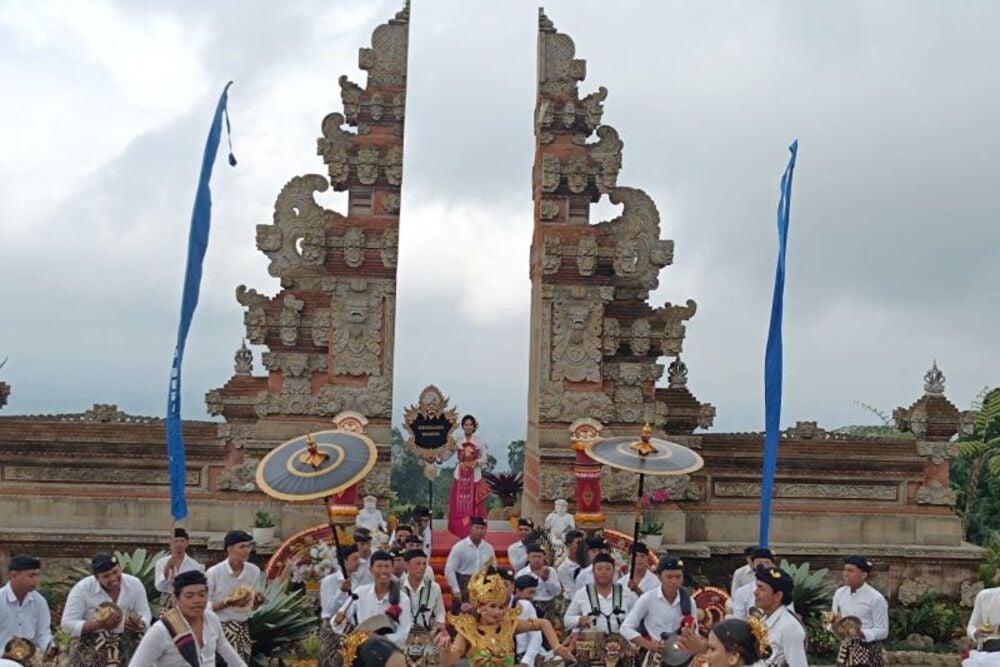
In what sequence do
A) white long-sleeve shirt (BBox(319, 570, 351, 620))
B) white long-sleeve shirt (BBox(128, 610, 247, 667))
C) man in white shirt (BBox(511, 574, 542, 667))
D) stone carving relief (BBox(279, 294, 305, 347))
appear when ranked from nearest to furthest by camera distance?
white long-sleeve shirt (BBox(128, 610, 247, 667)) → man in white shirt (BBox(511, 574, 542, 667)) → white long-sleeve shirt (BBox(319, 570, 351, 620)) → stone carving relief (BBox(279, 294, 305, 347))

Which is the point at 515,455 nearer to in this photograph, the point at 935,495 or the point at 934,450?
the point at 935,495

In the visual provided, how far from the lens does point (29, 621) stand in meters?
8.78

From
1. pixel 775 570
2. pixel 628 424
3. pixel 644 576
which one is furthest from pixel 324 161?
pixel 775 570

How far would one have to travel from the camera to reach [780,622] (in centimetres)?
717

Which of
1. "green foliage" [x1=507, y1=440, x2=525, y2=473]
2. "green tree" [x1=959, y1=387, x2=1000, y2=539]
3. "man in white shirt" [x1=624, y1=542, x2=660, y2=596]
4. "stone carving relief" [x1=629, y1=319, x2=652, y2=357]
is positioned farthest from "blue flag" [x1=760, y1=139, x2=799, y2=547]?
"green foliage" [x1=507, y1=440, x2=525, y2=473]

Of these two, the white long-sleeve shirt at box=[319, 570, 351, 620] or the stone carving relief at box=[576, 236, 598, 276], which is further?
the stone carving relief at box=[576, 236, 598, 276]

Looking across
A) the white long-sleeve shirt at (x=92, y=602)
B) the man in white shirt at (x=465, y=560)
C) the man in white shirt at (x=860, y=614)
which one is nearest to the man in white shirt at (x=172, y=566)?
the white long-sleeve shirt at (x=92, y=602)

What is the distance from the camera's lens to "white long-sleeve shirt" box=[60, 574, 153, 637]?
8680 mm

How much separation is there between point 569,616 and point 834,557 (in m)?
8.38

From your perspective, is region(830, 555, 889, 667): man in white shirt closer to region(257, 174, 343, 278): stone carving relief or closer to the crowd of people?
the crowd of people

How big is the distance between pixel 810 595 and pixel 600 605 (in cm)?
603

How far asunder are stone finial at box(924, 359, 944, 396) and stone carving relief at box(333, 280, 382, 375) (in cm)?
899

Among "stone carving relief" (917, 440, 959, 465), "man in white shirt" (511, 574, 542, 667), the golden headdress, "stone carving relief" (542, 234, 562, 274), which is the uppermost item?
"stone carving relief" (542, 234, 562, 274)

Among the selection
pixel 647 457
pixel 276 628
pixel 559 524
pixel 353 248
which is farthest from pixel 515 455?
pixel 276 628
